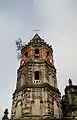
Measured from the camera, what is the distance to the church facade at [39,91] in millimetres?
23531

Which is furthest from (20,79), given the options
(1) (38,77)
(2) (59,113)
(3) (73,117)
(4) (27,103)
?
(3) (73,117)

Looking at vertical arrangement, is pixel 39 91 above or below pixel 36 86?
below

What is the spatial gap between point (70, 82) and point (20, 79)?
5488 millimetres

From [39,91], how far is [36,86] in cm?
64

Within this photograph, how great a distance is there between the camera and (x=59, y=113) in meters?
24.9

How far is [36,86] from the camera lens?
82.2ft

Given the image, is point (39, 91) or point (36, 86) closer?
point (39, 91)

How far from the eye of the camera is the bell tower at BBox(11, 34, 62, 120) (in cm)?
2355

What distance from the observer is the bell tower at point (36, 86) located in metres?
23.5

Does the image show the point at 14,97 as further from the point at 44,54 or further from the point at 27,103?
the point at 44,54

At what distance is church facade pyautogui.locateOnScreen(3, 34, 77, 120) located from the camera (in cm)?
2353

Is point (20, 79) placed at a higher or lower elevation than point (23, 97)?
higher

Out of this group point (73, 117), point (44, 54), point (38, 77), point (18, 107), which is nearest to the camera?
point (73, 117)

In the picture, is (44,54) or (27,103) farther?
(44,54)
